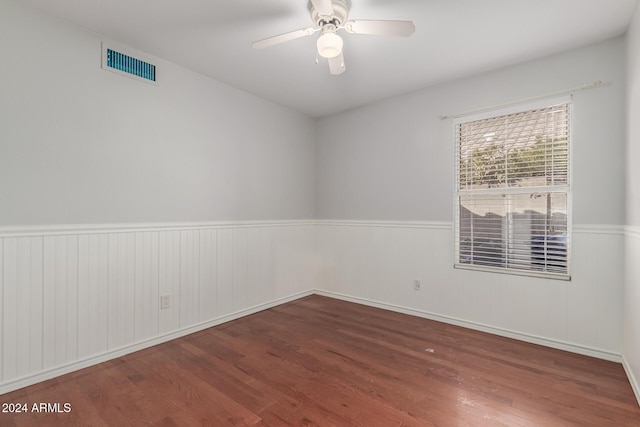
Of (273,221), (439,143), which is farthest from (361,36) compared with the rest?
(273,221)

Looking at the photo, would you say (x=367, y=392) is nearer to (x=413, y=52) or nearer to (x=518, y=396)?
(x=518, y=396)

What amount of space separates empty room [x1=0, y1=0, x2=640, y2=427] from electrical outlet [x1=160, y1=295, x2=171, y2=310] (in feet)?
0.18

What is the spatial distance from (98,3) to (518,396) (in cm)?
369

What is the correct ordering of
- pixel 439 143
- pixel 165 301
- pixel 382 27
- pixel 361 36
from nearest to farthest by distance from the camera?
pixel 382 27
pixel 361 36
pixel 165 301
pixel 439 143

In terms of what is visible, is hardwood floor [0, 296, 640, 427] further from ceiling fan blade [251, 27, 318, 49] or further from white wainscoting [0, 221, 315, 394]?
ceiling fan blade [251, 27, 318, 49]

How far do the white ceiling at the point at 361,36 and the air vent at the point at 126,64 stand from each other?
87 millimetres

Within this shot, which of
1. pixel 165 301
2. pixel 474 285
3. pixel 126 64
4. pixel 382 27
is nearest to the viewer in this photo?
pixel 382 27

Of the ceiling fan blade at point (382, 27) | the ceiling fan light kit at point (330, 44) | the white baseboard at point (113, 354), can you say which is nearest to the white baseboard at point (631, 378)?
the ceiling fan blade at point (382, 27)

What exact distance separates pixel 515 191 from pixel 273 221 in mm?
2588

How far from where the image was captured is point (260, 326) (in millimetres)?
3141

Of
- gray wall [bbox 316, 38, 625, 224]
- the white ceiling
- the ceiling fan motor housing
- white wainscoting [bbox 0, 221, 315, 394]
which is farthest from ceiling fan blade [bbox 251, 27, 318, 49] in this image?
gray wall [bbox 316, 38, 625, 224]

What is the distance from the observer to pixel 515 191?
2.84 metres

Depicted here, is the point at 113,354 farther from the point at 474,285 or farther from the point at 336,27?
the point at 474,285

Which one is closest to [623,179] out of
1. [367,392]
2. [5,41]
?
[367,392]
